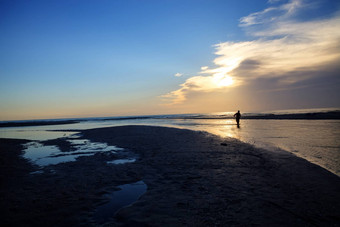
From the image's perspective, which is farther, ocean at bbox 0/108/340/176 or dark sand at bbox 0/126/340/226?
ocean at bbox 0/108/340/176

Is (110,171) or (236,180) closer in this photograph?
(236,180)

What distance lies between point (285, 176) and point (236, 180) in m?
2.09

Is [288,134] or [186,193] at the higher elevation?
[288,134]

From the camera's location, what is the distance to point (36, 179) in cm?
833

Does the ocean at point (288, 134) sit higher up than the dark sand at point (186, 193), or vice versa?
the ocean at point (288, 134)

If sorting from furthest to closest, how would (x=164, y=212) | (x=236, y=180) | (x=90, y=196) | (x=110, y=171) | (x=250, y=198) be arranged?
(x=110, y=171) → (x=236, y=180) → (x=90, y=196) → (x=250, y=198) → (x=164, y=212)

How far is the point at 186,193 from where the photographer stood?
639 centimetres

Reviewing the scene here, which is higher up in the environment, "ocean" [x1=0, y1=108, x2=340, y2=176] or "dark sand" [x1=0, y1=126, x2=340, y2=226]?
"ocean" [x1=0, y1=108, x2=340, y2=176]

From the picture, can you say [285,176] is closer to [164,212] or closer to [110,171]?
[164,212]

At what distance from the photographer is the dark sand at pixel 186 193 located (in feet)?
15.7

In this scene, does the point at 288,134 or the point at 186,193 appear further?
the point at 288,134

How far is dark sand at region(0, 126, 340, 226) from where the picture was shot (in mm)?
4785

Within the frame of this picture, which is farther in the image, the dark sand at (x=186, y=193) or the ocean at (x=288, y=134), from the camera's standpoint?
the ocean at (x=288, y=134)

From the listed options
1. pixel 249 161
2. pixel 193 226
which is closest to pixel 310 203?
pixel 193 226
